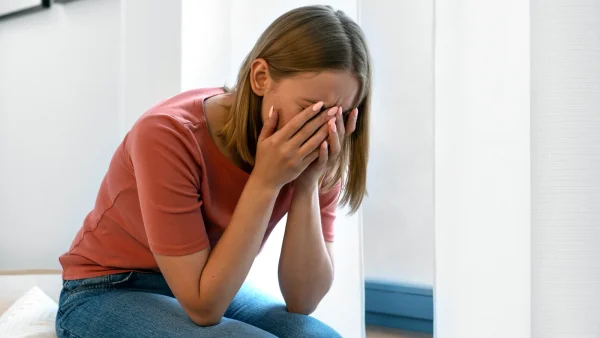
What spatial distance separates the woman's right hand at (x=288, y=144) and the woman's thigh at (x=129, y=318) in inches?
9.6

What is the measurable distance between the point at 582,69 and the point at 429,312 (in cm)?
72

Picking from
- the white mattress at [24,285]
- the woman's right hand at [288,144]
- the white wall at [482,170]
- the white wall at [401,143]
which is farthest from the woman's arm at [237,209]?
the white mattress at [24,285]

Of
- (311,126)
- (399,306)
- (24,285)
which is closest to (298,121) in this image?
(311,126)

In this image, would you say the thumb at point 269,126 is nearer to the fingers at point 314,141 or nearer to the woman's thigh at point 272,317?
the fingers at point 314,141

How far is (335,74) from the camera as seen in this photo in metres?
0.96

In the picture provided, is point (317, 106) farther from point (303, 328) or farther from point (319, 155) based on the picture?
point (303, 328)

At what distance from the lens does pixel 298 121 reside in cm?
97

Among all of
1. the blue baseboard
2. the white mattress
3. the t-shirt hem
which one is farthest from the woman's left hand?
the white mattress

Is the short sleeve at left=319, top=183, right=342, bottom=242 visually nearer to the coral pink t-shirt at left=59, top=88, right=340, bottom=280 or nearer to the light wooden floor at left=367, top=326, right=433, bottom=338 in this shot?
the coral pink t-shirt at left=59, top=88, right=340, bottom=280

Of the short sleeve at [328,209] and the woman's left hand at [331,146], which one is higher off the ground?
the woman's left hand at [331,146]

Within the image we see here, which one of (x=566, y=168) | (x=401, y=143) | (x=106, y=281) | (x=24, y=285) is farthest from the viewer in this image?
(x=24, y=285)

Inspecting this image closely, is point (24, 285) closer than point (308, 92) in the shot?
No

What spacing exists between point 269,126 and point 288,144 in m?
0.05

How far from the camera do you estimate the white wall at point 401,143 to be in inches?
55.6
